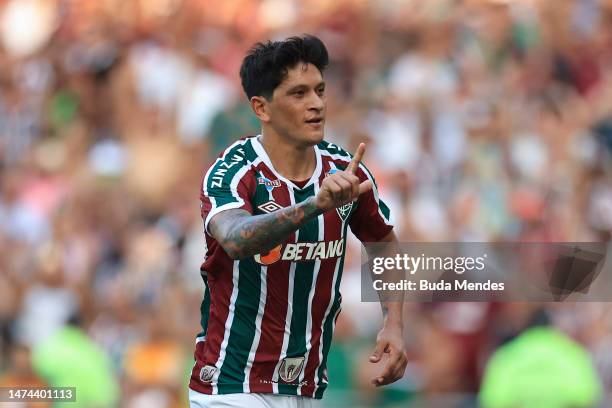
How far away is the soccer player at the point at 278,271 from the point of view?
5340 mm

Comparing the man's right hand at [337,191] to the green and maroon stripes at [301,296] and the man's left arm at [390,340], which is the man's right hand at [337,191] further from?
the man's left arm at [390,340]

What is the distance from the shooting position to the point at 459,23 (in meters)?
10.4

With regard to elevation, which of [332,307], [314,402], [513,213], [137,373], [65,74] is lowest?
[314,402]

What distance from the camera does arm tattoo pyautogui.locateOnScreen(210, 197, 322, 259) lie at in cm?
469

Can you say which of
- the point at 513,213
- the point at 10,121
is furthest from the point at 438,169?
the point at 10,121

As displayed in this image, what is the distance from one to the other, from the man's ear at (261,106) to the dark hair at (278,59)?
0.8 inches

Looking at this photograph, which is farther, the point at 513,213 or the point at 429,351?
the point at 513,213

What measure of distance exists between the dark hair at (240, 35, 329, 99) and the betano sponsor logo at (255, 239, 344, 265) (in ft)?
2.22

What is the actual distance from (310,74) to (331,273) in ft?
2.82

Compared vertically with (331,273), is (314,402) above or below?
below

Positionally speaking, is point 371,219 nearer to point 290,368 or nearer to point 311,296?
point 311,296

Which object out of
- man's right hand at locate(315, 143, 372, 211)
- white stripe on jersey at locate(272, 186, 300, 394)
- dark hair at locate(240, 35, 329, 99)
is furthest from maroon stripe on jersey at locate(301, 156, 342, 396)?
man's right hand at locate(315, 143, 372, 211)

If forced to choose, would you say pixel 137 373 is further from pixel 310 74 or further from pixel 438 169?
pixel 310 74

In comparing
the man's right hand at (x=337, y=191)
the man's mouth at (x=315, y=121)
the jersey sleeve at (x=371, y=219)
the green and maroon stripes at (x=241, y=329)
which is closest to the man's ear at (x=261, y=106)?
the man's mouth at (x=315, y=121)
